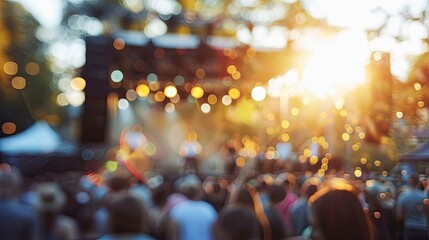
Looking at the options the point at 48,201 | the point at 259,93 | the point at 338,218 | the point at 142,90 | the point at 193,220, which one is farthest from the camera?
the point at 259,93

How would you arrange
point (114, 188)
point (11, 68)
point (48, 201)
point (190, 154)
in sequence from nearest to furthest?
point (48, 201)
point (114, 188)
point (190, 154)
point (11, 68)

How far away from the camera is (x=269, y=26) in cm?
1109

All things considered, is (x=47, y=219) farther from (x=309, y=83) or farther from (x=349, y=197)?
(x=309, y=83)

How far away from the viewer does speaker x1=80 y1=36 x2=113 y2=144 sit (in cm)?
1028

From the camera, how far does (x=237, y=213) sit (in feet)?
14.4

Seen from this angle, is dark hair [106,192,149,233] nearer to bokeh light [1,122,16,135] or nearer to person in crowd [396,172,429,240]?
person in crowd [396,172,429,240]

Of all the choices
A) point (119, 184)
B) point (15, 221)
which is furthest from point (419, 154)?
point (15, 221)

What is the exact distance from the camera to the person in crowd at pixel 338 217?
2.77 meters

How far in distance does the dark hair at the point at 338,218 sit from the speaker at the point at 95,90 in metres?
7.97

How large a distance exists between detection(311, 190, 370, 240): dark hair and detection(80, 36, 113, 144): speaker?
7.97m

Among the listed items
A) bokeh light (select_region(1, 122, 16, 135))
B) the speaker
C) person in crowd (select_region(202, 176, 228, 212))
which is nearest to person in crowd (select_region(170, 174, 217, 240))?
person in crowd (select_region(202, 176, 228, 212))

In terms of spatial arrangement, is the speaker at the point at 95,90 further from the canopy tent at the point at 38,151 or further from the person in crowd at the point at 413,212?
the person in crowd at the point at 413,212

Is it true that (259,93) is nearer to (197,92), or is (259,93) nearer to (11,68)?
(197,92)

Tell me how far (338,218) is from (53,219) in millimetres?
3551
